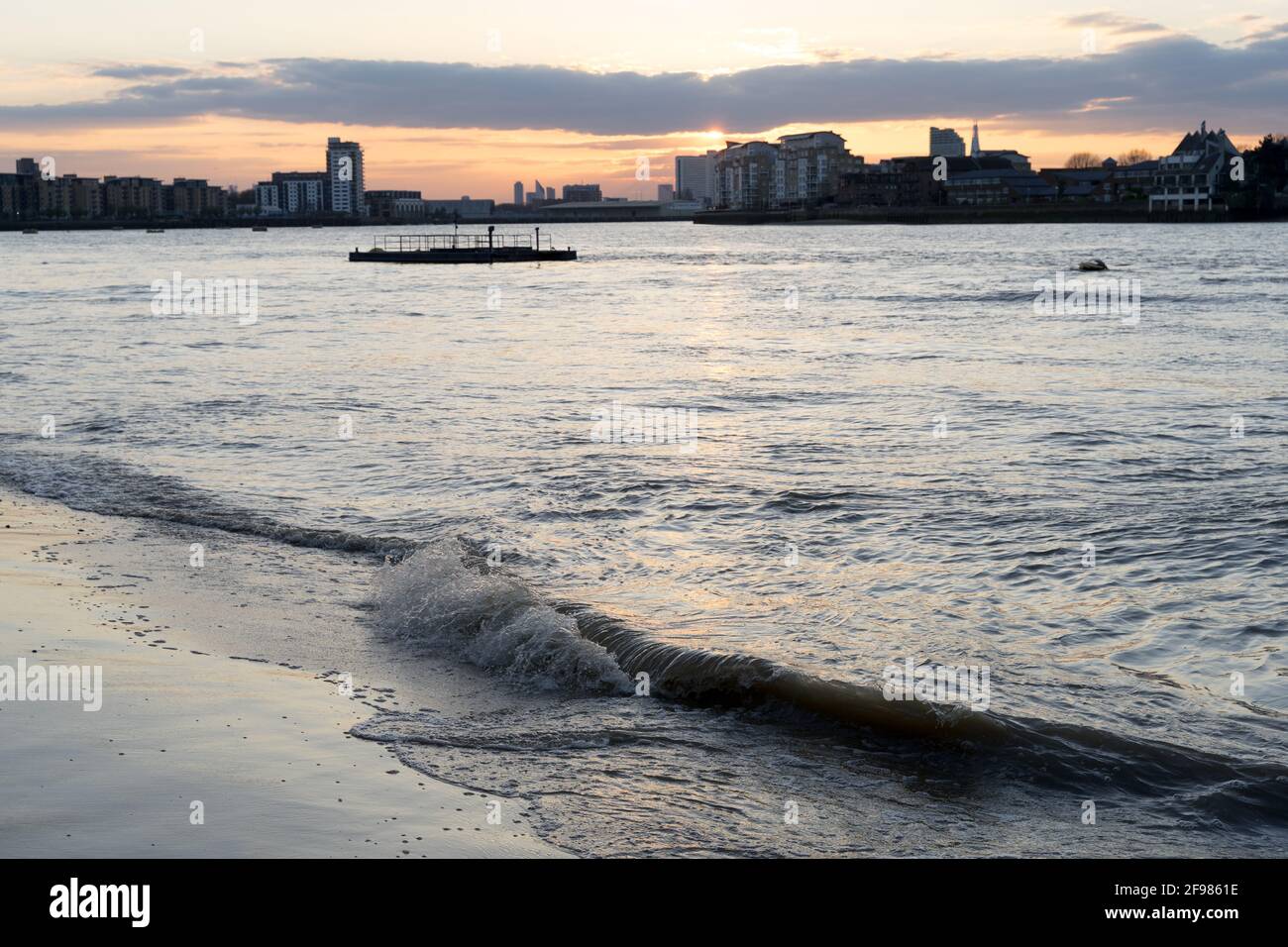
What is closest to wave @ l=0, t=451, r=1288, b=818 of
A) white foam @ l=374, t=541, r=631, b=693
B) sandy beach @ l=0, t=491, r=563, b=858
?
white foam @ l=374, t=541, r=631, b=693

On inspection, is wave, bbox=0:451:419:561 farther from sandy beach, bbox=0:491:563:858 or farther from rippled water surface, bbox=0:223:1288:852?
sandy beach, bbox=0:491:563:858

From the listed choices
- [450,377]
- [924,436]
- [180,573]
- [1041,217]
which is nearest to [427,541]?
[180,573]

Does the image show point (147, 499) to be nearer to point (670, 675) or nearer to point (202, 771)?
point (670, 675)

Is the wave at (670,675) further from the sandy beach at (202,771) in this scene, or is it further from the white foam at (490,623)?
the sandy beach at (202,771)

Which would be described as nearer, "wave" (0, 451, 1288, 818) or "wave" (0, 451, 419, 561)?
"wave" (0, 451, 1288, 818)

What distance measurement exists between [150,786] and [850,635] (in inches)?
197

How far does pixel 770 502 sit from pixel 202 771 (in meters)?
8.58

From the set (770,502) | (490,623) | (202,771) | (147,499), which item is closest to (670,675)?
(490,623)

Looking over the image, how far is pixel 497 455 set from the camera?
17453mm

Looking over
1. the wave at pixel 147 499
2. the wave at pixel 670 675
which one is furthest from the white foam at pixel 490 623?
the wave at pixel 147 499

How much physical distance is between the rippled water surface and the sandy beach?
457 mm

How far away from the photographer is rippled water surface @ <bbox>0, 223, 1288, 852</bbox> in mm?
7750

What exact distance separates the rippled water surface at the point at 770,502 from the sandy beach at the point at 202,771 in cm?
46

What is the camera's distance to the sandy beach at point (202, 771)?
18.4 feet
